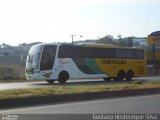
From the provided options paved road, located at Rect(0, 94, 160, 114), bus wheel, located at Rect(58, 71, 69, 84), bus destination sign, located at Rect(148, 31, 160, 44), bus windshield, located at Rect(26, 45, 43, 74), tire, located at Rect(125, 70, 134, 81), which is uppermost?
bus destination sign, located at Rect(148, 31, 160, 44)

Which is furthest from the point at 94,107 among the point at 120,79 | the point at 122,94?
the point at 120,79

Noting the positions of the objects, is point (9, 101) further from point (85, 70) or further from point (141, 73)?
point (141, 73)

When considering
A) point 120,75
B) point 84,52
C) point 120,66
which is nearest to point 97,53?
point 84,52

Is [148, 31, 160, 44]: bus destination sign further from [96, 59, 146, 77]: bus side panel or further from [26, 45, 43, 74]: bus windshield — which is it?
[26, 45, 43, 74]: bus windshield

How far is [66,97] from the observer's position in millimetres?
18250

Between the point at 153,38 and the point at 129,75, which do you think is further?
the point at 153,38

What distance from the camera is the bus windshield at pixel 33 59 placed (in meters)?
32.8

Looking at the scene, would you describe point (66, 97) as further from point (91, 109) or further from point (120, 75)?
point (120, 75)

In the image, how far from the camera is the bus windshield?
32.8m

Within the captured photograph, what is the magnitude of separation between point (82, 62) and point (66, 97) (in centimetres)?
1728

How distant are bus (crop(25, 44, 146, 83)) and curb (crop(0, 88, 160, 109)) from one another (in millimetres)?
11502

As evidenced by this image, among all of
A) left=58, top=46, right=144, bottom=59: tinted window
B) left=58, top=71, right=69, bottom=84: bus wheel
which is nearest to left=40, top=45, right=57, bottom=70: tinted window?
left=58, top=46, right=144, bottom=59: tinted window

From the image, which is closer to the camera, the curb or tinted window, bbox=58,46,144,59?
the curb

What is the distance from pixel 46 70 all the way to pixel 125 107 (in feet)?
58.6
